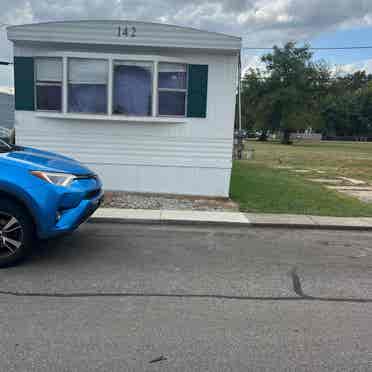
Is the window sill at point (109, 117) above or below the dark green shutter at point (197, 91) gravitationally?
below

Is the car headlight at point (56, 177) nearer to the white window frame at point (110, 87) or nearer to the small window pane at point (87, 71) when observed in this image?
the white window frame at point (110, 87)

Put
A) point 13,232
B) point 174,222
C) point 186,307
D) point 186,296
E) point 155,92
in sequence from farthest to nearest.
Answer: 1. point 155,92
2. point 174,222
3. point 13,232
4. point 186,296
5. point 186,307

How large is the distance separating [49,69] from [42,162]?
17.0 ft

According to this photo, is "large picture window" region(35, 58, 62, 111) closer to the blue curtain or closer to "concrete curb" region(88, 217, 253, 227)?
the blue curtain

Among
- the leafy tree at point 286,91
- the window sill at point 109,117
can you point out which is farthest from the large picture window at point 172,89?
the leafy tree at point 286,91

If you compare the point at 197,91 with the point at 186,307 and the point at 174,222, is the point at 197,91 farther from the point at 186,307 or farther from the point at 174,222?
the point at 186,307

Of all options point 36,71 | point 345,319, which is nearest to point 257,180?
point 36,71

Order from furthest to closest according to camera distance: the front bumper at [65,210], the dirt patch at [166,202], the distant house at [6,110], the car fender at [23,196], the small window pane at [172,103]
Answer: the distant house at [6,110], the small window pane at [172,103], the dirt patch at [166,202], the front bumper at [65,210], the car fender at [23,196]

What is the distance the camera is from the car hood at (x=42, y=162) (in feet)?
15.1

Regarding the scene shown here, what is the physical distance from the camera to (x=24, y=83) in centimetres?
910

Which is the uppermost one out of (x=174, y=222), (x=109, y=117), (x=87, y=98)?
(x=87, y=98)

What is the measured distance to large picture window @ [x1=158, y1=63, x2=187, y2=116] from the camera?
30.2 feet

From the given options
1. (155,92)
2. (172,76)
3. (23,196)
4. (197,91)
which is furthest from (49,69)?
(23,196)

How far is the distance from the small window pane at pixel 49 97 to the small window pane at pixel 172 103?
244 cm
